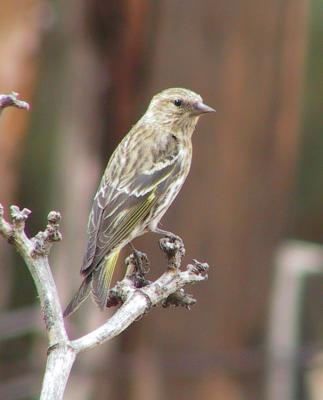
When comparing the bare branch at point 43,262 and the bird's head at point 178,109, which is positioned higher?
the bare branch at point 43,262

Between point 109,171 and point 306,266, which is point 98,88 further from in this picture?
point 109,171

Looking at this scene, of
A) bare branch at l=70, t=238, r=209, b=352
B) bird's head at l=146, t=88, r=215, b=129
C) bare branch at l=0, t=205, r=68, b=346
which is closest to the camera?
bare branch at l=0, t=205, r=68, b=346

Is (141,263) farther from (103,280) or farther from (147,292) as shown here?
(147,292)

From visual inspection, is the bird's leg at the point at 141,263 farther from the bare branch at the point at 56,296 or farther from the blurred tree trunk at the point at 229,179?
the blurred tree trunk at the point at 229,179

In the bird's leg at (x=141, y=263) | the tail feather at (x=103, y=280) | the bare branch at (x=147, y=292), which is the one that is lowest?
the tail feather at (x=103, y=280)

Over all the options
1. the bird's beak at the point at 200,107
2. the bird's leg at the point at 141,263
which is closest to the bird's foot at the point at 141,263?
the bird's leg at the point at 141,263

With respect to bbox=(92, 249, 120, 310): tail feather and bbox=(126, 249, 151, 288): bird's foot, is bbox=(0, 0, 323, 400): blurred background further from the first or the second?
bbox=(126, 249, 151, 288): bird's foot

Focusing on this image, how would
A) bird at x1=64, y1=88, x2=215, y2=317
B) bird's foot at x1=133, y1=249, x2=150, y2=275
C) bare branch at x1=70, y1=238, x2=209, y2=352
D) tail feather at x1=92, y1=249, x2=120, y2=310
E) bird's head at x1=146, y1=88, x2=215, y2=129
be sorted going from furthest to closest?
bird's head at x1=146, y1=88, x2=215, y2=129, bird at x1=64, y1=88, x2=215, y2=317, tail feather at x1=92, y1=249, x2=120, y2=310, bird's foot at x1=133, y1=249, x2=150, y2=275, bare branch at x1=70, y1=238, x2=209, y2=352

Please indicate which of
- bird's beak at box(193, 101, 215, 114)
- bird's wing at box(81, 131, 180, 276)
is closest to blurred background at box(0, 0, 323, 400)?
bird's beak at box(193, 101, 215, 114)
